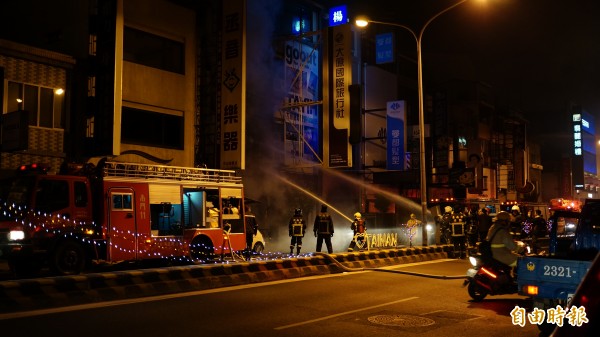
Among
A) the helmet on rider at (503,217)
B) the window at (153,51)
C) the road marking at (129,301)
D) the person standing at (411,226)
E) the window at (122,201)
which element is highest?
the window at (153,51)

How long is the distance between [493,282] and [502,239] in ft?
2.44

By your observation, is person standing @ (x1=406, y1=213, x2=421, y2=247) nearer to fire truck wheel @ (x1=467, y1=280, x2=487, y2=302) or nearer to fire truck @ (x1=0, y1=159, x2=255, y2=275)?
fire truck @ (x1=0, y1=159, x2=255, y2=275)

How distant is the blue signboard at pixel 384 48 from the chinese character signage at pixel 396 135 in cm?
427

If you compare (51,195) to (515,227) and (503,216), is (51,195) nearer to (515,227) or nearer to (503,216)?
(503,216)

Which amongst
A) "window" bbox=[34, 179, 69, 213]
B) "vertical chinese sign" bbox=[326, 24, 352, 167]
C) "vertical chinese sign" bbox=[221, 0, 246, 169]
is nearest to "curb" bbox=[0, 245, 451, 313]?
"window" bbox=[34, 179, 69, 213]

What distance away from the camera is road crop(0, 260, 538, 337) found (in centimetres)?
754

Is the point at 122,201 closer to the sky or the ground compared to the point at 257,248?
closer to the sky

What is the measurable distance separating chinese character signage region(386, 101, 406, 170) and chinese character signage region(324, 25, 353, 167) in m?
6.50

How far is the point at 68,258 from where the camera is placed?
12.6 meters

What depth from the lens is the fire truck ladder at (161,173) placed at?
555 inches

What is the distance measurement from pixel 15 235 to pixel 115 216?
236 centimetres

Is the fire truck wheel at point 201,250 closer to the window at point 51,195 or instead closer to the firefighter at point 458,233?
the window at point 51,195

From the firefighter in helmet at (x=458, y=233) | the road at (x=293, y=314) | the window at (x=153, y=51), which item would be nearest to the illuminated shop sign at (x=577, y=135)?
the firefighter in helmet at (x=458, y=233)

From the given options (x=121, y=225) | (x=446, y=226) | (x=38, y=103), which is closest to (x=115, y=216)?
(x=121, y=225)
